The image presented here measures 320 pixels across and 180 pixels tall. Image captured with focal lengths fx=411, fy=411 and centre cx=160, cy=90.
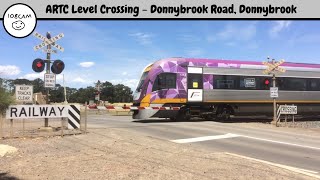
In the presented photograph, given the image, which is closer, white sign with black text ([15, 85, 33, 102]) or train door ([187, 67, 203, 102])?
white sign with black text ([15, 85, 33, 102])

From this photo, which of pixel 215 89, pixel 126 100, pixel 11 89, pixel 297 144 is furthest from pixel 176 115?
pixel 126 100

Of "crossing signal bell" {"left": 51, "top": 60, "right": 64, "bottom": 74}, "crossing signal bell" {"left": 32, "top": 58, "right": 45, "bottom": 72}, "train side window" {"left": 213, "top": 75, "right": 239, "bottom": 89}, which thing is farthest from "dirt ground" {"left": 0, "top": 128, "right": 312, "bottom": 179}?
"train side window" {"left": 213, "top": 75, "right": 239, "bottom": 89}

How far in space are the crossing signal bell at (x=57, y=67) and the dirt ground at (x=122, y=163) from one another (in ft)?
13.9

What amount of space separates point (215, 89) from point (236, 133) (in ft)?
22.3

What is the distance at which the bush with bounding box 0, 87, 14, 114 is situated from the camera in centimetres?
1361

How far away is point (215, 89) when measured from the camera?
82.0 ft

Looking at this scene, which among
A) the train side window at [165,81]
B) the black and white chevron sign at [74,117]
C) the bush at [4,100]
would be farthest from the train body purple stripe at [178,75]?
the bush at [4,100]

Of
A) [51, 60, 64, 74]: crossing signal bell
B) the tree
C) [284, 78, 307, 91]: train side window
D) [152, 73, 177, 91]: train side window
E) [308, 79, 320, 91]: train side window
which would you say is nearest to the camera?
[51, 60, 64, 74]: crossing signal bell

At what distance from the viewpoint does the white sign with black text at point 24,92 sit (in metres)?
15.8

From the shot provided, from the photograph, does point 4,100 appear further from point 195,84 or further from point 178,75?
point 195,84

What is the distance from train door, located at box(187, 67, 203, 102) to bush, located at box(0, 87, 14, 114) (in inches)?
476

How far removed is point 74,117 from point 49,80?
1.89 metres

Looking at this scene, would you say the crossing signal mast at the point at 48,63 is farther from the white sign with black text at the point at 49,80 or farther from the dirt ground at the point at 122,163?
the dirt ground at the point at 122,163

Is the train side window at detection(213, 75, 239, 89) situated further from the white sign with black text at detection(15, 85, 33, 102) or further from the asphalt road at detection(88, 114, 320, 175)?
the white sign with black text at detection(15, 85, 33, 102)
